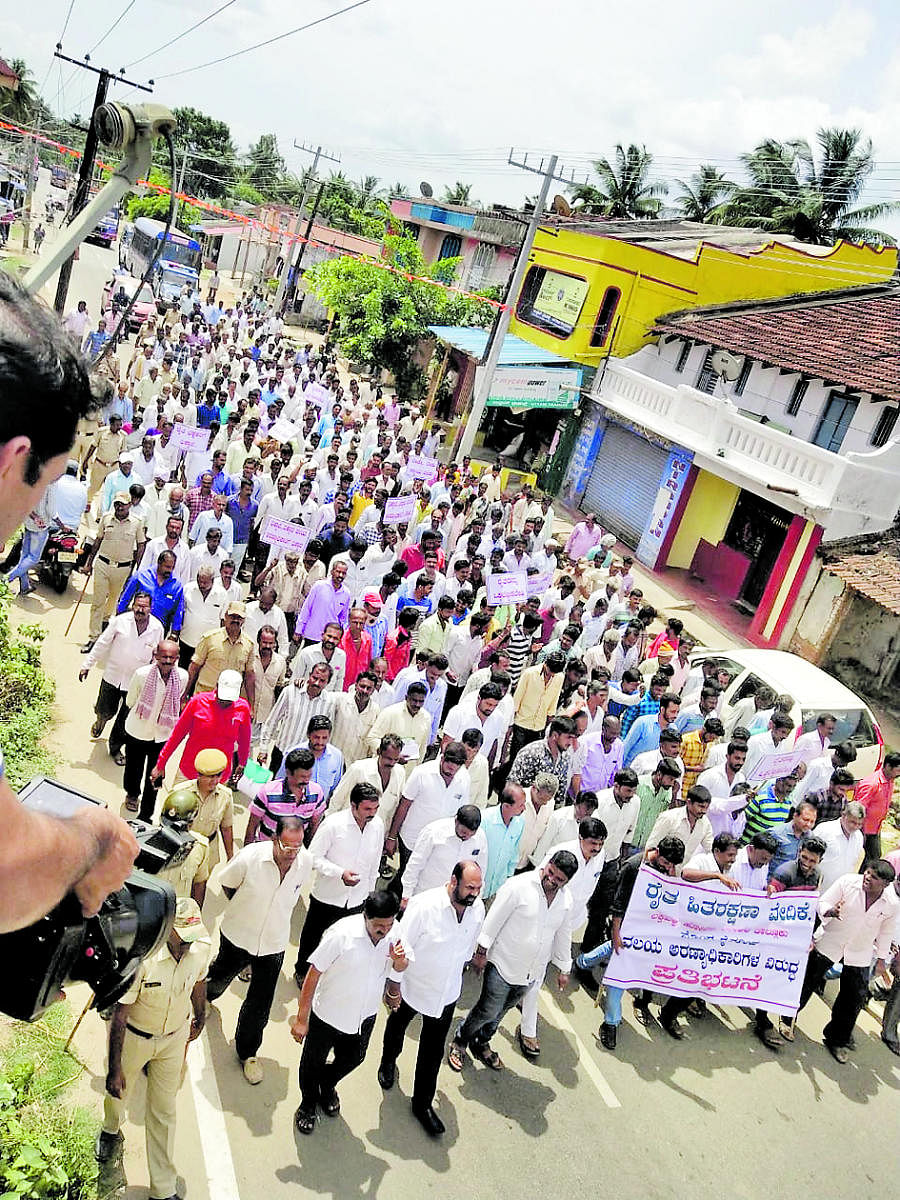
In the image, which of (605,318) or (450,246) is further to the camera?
(450,246)

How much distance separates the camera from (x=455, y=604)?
30.6ft

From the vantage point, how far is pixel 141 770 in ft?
23.0

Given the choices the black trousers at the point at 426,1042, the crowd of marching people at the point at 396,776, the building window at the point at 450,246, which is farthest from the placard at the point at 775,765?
the building window at the point at 450,246

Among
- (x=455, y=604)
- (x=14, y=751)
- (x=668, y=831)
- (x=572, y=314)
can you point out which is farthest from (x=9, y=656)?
(x=572, y=314)

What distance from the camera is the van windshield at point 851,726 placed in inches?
392

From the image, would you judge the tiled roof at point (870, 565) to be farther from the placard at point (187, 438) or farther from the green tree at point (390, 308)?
the green tree at point (390, 308)

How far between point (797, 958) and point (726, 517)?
13642 mm

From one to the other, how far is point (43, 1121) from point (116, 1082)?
1.19ft

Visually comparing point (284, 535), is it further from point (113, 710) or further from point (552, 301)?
point (552, 301)

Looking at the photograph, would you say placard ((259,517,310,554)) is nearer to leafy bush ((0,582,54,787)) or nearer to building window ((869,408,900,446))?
leafy bush ((0,582,54,787))

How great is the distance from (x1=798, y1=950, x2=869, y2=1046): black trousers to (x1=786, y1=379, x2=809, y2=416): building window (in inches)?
549

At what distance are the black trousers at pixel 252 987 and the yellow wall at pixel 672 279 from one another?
20269mm

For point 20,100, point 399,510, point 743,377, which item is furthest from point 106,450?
point 20,100

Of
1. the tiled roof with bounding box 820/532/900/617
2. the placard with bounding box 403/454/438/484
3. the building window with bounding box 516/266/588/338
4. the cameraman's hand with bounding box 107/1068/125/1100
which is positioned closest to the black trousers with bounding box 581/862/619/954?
the cameraman's hand with bounding box 107/1068/125/1100
